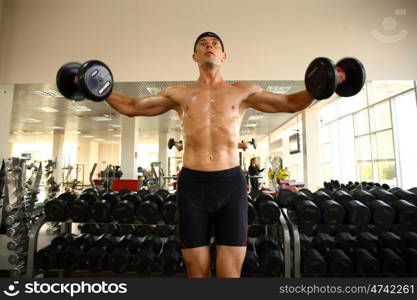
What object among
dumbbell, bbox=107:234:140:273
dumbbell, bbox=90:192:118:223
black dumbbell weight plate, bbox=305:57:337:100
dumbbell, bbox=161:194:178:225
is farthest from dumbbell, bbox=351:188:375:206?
dumbbell, bbox=90:192:118:223

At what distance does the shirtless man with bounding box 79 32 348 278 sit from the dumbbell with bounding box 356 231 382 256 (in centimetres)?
159

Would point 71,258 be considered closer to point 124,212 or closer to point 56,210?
point 56,210

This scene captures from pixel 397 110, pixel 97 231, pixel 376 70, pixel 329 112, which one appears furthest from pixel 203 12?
pixel 329 112

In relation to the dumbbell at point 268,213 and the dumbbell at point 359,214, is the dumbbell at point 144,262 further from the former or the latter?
the dumbbell at point 359,214

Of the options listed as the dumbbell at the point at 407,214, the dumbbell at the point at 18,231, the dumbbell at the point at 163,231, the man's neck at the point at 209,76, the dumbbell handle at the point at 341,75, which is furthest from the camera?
the dumbbell at the point at 163,231

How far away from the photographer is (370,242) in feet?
6.73

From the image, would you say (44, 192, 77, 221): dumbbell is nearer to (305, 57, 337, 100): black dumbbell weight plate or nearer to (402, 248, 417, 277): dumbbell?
(305, 57, 337, 100): black dumbbell weight plate

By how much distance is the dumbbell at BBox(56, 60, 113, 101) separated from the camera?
3.23ft

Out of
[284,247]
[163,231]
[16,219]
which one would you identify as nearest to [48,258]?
[16,219]

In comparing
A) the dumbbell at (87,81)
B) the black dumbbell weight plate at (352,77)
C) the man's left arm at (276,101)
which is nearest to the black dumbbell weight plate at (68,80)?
the dumbbell at (87,81)

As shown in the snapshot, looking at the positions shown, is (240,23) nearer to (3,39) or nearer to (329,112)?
(3,39)

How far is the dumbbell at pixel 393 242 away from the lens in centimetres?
199

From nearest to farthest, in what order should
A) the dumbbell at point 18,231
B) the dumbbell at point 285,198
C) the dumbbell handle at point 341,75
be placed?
the dumbbell handle at point 341,75 < the dumbbell at point 18,231 < the dumbbell at point 285,198

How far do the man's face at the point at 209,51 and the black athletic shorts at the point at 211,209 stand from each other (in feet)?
1.82
